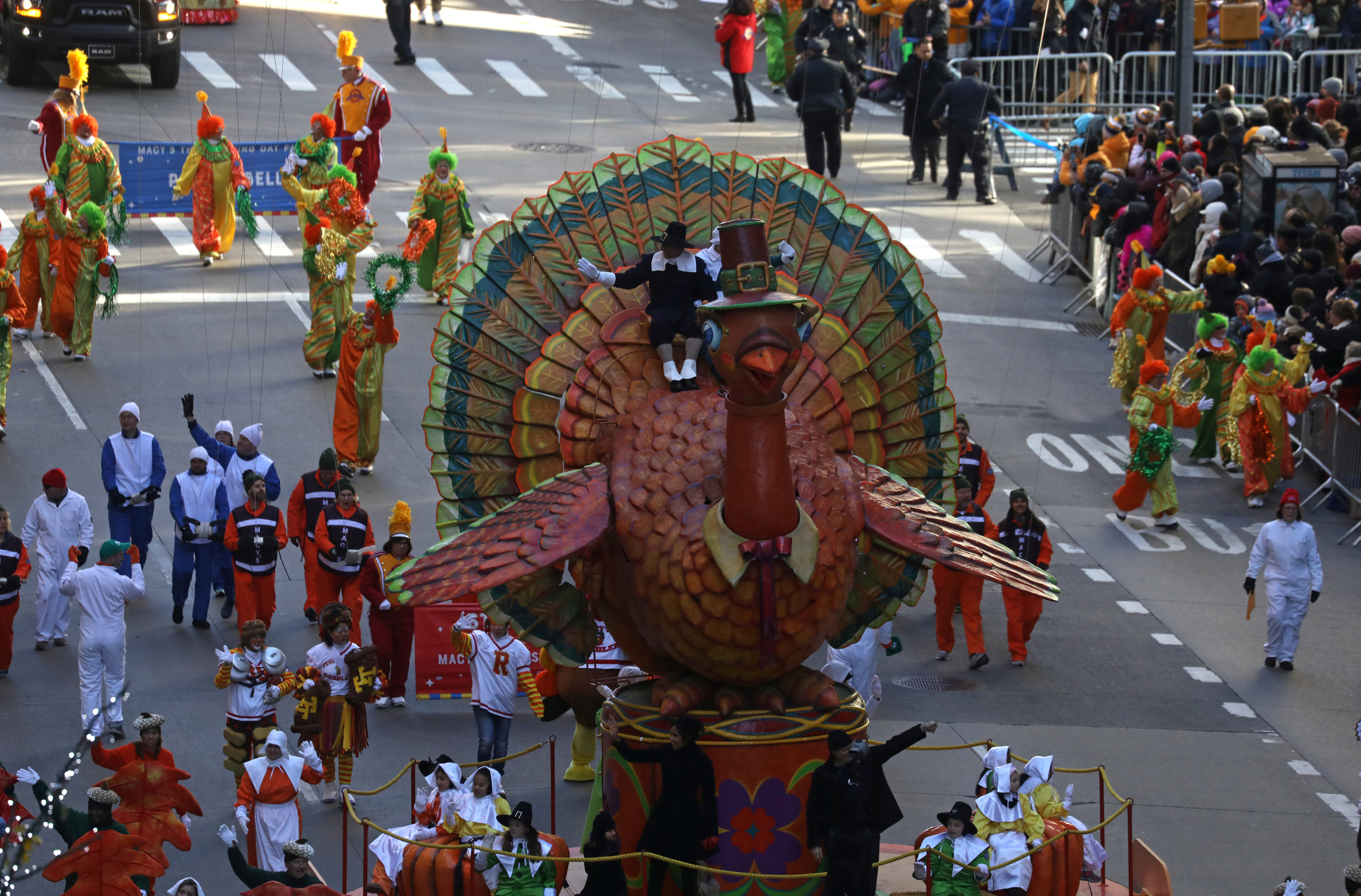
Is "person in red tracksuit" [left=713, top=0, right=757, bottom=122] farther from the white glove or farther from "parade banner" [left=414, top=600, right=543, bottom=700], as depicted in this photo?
the white glove

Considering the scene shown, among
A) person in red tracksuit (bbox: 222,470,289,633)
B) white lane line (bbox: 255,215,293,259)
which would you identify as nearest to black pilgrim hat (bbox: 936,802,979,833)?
person in red tracksuit (bbox: 222,470,289,633)

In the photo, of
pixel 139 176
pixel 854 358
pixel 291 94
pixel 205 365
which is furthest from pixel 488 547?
pixel 291 94

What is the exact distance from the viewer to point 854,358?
11086 mm

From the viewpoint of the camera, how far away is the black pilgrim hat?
1063 centimetres

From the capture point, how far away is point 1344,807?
539 inches

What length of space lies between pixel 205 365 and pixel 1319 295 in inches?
475

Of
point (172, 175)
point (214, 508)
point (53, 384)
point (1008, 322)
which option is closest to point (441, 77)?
point (172, 175)

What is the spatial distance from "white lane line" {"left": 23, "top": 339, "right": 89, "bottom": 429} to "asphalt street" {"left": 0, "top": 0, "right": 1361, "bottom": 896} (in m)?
0.04

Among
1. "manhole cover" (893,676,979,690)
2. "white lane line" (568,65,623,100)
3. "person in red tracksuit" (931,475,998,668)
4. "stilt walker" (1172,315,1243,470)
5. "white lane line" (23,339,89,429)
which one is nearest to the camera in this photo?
"manhole cover" (893,676,979,690)

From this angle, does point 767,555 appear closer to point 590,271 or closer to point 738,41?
point 590,271

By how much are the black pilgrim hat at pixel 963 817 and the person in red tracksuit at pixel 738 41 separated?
68.6 feet

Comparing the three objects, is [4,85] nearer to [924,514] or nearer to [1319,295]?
[1319,295]

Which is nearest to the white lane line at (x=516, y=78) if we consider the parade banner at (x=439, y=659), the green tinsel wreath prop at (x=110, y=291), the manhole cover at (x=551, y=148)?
the manhole cover at (x=551, y=148)

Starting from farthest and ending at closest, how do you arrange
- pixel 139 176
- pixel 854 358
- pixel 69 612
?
pixel 139 176
pixel 69 612
pixel 854 358
